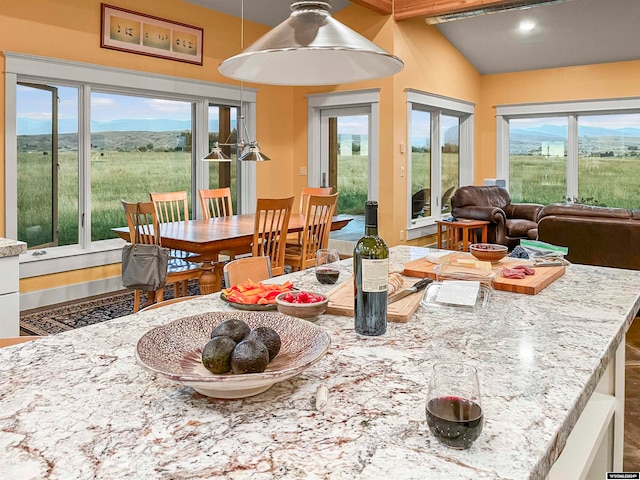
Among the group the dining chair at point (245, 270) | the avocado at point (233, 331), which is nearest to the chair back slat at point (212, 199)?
the dining chair at point (245, 270)

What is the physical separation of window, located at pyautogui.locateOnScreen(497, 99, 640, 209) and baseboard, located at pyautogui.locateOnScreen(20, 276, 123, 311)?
21.1ft

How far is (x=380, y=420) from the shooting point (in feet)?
2.95

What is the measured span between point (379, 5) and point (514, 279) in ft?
16.8

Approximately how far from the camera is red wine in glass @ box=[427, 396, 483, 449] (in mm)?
802

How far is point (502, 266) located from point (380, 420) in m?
1.38

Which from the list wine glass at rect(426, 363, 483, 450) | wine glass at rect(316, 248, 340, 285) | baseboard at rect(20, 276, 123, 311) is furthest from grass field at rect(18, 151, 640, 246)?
wine glass at rect(426, 363, 483, 450)

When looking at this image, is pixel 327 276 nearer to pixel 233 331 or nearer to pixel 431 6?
pixel 233 331

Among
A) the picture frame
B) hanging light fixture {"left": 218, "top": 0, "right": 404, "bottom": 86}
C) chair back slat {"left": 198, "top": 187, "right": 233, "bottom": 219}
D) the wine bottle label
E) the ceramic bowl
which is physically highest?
the picture frame

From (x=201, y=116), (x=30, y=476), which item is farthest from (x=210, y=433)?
(x=201, y=116)

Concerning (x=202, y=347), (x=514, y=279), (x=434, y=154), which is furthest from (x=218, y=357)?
(x=434, y=154)

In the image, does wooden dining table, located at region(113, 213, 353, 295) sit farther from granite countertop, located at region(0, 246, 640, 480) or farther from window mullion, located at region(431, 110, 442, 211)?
window mullion, located at region(431, 110, 442, 211)

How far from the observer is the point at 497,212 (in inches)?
275

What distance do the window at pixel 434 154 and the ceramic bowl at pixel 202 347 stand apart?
5.93m

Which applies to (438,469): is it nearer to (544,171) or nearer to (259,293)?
(259,293)
